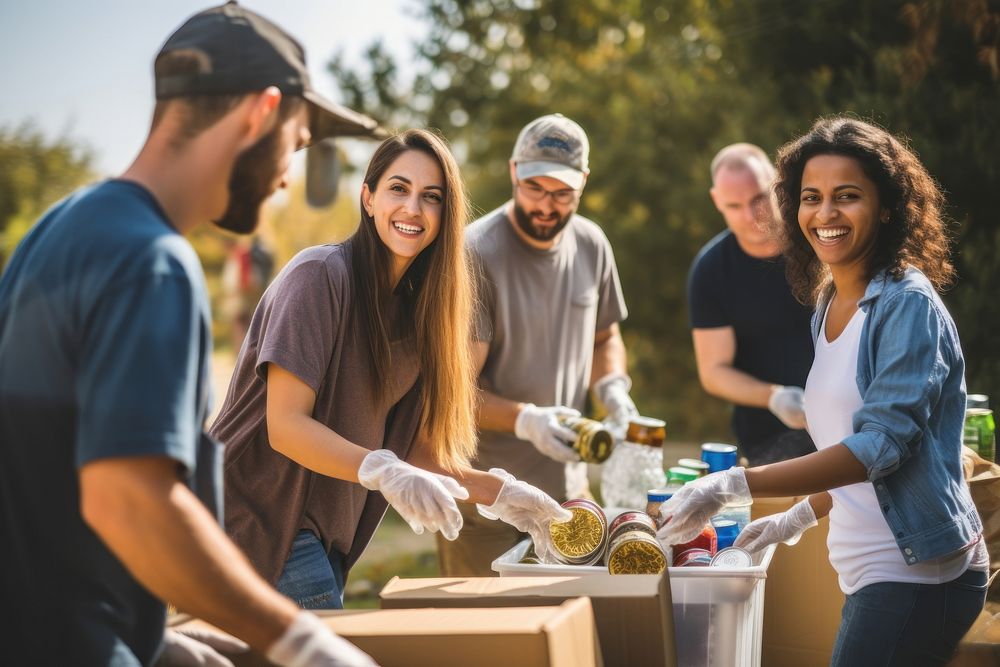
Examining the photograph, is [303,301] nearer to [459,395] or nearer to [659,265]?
[459,395]

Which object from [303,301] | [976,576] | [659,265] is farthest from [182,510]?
[659,265]

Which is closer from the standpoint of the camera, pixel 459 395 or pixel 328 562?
pixel 328 562

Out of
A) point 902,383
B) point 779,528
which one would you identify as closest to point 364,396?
point 779,528

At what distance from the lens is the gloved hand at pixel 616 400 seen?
4.04 meters

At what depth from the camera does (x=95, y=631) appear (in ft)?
4.71

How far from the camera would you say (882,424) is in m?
2.10

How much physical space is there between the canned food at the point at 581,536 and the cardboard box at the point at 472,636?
2.21 feet

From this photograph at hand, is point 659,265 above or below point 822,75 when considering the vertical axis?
below

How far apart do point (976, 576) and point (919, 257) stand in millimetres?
730

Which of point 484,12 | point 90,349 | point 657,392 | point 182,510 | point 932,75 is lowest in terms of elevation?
point 657,392

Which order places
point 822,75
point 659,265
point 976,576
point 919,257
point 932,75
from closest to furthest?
point 976,576 → point 919,257 → point 932,75 → point 822,75 → point 659,265

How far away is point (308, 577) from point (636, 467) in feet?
4.66

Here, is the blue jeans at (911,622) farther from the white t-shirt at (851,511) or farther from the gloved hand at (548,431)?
the gloved hand at (548,431)

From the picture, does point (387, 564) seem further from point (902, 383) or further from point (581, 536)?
point (902, 383)
